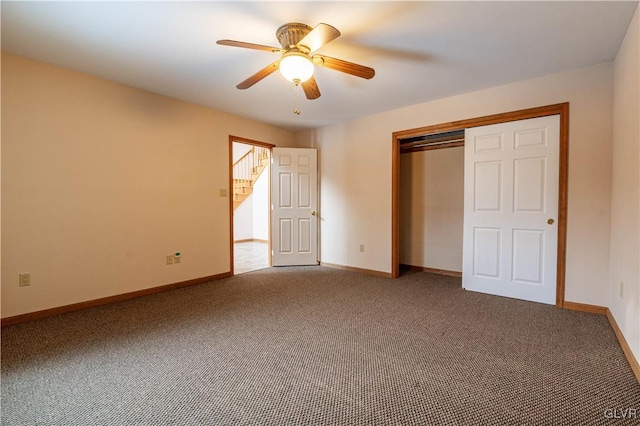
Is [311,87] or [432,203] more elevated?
[311,87]

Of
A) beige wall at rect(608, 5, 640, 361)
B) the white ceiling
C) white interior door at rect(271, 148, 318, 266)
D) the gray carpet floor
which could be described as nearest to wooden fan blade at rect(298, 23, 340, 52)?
the white ceiling

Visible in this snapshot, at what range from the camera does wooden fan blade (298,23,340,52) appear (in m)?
1.84

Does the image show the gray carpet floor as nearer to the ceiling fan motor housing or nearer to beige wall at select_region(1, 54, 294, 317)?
beige wall at select_region(1, 54, 294, 317)

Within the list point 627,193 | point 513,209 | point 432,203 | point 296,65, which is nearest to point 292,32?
point 296,65

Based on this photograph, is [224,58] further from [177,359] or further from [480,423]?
[480,423]

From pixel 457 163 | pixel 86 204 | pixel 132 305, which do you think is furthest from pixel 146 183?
pixel 457 163

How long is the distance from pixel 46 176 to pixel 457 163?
5.00 metres

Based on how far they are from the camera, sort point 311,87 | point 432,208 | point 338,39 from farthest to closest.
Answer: point 432,208, point 311,87, point 338,39

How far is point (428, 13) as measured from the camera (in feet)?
6.70

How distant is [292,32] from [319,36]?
315 mm

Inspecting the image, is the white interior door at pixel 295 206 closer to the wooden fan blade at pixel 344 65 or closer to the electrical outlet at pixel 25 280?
the wooden fan blade at pixel 344 65

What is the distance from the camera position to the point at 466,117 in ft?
11.8

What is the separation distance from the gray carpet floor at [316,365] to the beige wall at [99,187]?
49 centimetres

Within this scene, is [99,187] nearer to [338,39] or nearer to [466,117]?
[338,39]
